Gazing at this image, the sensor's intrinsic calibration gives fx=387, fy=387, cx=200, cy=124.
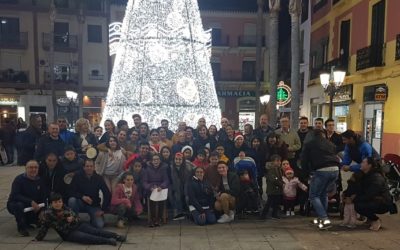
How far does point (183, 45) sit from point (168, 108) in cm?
174

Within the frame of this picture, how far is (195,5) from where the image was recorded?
10.7 meters

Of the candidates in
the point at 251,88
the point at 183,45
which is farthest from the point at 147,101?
the point at 251,88

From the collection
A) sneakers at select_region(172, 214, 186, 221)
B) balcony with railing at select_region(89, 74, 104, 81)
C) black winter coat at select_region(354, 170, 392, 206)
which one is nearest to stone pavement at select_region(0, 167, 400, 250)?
sneakers at select_region(172, 214, 186, 221)

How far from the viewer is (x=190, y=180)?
6535 mm

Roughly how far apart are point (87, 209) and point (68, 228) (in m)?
0.75

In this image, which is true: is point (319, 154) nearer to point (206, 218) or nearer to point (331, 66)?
point (206, 218)

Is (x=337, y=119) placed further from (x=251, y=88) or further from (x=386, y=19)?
(x=251, y=88)

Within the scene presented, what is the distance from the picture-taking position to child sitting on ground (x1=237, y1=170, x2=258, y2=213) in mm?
6797

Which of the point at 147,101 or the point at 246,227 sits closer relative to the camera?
the point at 246,227

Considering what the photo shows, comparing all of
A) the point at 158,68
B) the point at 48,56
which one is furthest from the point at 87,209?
the point at 48,56

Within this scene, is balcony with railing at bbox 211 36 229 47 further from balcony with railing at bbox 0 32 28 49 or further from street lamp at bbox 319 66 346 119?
street lamp at bbox 319 66 346 119

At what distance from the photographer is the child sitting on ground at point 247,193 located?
6.80 meters

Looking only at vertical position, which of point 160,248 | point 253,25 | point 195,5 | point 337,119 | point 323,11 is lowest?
point 160,248

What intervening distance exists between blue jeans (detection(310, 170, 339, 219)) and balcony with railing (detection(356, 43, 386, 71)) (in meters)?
9.36
